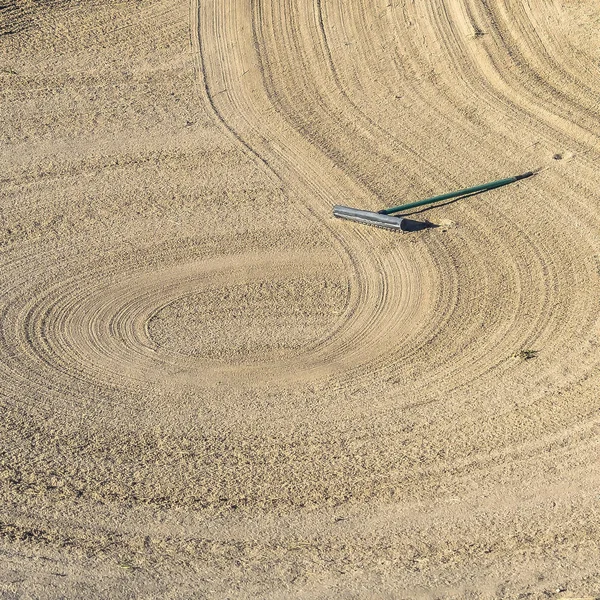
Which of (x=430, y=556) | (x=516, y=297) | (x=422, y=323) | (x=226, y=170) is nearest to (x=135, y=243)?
(x=226, y=170)

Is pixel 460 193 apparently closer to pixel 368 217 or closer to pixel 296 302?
pixel 368 217

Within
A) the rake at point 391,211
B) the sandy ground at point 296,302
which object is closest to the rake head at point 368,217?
the rake at point 391,211

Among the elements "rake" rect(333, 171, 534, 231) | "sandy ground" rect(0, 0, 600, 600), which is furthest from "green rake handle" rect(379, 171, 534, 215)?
"sandy ground" rect(0, 0, 600, 600)

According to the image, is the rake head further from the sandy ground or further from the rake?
the sandy ground

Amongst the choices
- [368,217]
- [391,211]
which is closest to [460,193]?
[391,211]

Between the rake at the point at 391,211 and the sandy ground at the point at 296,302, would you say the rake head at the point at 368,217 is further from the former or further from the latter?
the sandy ground at the point at 296,302

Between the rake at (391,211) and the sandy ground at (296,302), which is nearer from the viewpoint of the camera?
the sandy ground at (296,302)
